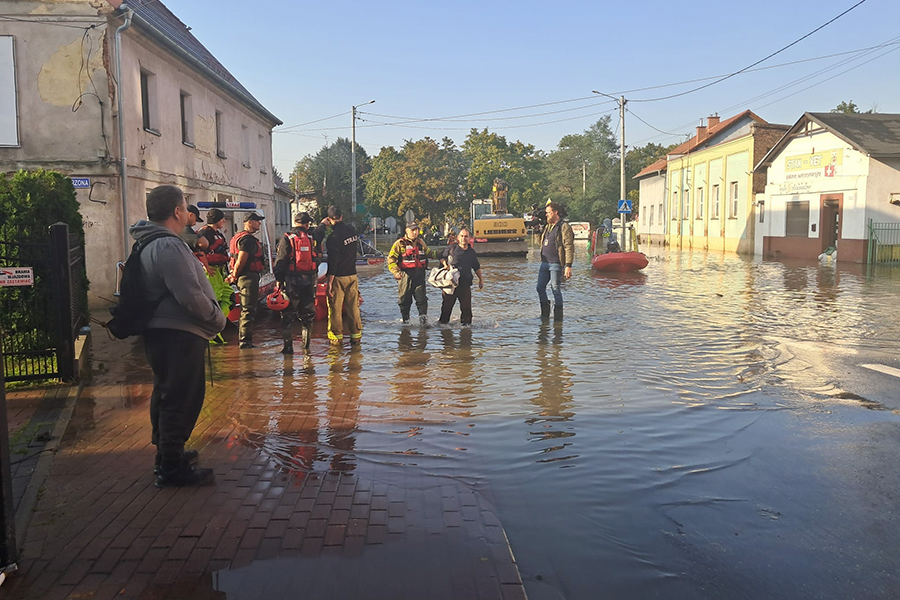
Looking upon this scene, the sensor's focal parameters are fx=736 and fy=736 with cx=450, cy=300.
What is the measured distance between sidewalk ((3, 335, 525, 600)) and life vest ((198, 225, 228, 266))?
3.84m

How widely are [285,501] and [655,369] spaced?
16.6ft

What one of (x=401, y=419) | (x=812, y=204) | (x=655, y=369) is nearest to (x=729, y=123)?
(x=812, y=204)

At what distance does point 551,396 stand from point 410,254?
4894 millimetres

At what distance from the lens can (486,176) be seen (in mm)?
83125

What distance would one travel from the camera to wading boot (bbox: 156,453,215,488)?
4.53 metres

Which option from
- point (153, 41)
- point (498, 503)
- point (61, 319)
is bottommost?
point (498, 503)

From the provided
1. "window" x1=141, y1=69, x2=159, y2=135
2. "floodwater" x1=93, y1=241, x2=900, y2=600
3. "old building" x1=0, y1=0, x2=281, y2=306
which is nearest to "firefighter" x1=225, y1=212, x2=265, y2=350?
"floodwater" x1=93, y1=241, x2=900, y2=600

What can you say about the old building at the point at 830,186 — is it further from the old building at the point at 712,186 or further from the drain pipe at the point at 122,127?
the drain pipe at the point at 122,127

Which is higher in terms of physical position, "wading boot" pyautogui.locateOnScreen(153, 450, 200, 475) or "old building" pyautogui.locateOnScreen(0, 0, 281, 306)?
"old building" pyautogui.locateOnScreen(0, 0, 281, 306)

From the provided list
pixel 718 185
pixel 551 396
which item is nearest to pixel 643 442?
pixel 551 396

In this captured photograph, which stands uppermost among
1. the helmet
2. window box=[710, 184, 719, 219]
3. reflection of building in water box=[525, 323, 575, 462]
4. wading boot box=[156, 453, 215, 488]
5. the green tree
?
the green tree

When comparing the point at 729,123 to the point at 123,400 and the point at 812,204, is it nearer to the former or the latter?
the point at 812,204

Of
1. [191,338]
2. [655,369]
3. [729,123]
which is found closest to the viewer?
[191,338]

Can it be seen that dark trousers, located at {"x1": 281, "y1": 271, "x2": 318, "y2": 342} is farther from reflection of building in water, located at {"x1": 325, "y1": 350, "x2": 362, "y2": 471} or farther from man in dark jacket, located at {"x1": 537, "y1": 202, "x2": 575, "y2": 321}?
man in dark jacket, located at {"x1": 537, "y1": 202, "x2": 575, "y2": 321}
